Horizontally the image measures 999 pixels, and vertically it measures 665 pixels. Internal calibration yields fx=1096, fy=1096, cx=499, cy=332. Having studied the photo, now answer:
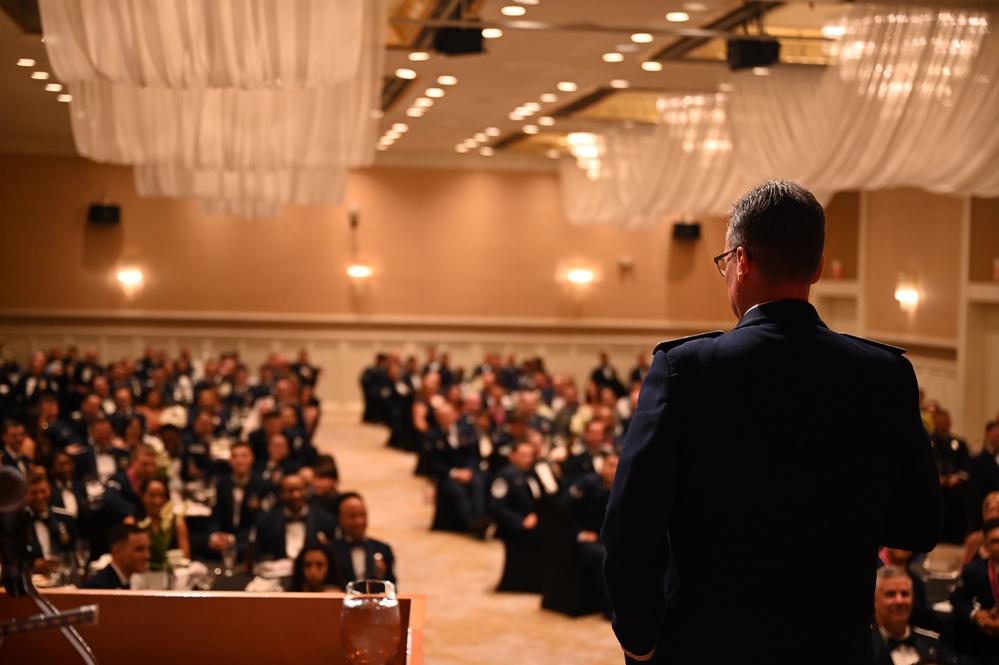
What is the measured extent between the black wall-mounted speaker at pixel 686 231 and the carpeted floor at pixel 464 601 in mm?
10444

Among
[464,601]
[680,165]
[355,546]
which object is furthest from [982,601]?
[680,165]

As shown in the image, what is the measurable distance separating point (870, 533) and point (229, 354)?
1994cm

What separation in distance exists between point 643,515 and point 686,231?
2256 centimetres

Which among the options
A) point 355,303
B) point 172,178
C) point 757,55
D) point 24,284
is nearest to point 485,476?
point 172,178

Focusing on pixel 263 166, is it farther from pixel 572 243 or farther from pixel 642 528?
pixel 572 243

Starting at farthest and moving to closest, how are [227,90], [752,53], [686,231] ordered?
1. [686,231]
2. [752,53]
3. [227,90]

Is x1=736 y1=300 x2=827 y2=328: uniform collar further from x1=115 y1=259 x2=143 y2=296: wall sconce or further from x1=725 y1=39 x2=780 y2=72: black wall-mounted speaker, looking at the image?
x1=115 y1=259 x2=143 y2=296: wall sconce

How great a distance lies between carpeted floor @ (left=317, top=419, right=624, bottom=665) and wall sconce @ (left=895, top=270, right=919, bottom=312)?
27.0ft

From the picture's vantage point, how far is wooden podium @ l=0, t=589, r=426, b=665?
2.06m

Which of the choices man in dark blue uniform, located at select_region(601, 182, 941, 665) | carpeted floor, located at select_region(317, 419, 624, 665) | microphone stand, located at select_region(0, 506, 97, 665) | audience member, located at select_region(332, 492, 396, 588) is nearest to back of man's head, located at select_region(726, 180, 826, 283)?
man in dark blue uniform, located at select_region(601, 182, 941, 665)

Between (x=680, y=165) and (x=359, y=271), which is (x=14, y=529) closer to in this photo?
(x=680, y=165)

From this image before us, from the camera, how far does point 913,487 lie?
2.04m

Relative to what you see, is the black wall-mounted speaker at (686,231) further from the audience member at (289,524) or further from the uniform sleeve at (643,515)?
the uniform sleeve at (643,515)

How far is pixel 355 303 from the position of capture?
76.5 feet
